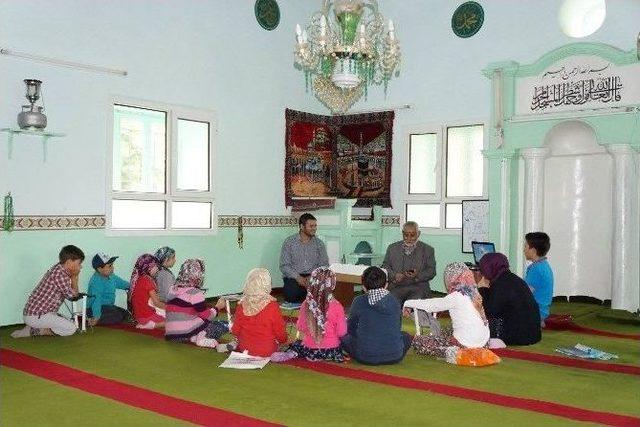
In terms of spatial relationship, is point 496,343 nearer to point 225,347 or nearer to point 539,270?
point 539,270

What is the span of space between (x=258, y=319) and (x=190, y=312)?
3.05 feet

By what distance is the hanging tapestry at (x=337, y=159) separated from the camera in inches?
336

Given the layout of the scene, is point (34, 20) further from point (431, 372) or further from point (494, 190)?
point (494, 190)

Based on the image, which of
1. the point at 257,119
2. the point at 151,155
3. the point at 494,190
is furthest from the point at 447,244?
the point at 151,155

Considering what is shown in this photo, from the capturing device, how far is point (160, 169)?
7.07 meters

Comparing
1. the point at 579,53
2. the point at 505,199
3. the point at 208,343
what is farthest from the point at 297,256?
the point at 579,53

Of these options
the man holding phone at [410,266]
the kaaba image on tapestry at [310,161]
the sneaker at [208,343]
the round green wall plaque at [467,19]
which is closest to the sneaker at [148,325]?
the sneaker at [208,343]

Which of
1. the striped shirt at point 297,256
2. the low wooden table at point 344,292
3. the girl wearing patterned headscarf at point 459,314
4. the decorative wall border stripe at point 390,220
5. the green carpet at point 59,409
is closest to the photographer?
the green carpet at point 59,409

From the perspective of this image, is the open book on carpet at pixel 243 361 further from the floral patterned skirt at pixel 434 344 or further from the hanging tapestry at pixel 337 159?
the hanging tapestry at pixel 337 159

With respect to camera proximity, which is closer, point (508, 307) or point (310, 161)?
point (508, 307)

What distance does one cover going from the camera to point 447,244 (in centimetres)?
806

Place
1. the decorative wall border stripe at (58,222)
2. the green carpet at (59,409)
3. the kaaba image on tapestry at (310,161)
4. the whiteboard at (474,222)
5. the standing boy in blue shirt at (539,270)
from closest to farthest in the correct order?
the green carpet at (59,409) < the standing boy in blue shirt at (539,270) < the decorative wall border stripe at (58,222) < the whiteboard at (474,222) < the kaaba image on tapestry at (310,161)

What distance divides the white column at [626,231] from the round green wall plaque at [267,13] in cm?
418

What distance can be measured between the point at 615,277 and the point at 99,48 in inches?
223
